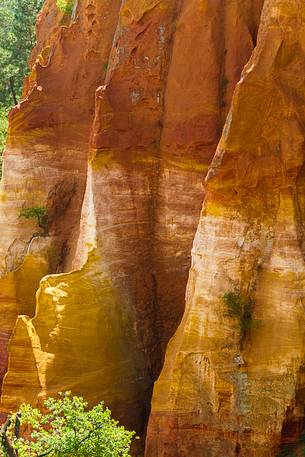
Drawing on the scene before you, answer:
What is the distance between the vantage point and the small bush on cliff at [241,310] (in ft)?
44.3

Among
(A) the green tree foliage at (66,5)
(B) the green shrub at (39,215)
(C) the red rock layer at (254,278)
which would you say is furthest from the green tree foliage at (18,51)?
(C) the red rock layer at (254,278)

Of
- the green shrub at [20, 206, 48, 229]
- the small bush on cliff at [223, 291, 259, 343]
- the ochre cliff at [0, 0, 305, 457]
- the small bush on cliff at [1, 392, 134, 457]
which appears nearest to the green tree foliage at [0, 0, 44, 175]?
the ochre cliff at [0, 0, 305, 457]

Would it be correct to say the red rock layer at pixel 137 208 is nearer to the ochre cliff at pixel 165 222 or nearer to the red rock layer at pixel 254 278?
the ochre cliff at pixel 165 222

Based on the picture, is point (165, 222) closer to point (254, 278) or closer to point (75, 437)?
point (254, 278)

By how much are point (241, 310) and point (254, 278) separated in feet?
2.20

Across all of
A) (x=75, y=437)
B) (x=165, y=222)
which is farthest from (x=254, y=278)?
(x=75, y=437)

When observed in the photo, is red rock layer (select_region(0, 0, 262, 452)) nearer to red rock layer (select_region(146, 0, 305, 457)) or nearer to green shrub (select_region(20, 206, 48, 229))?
red rock layer (select_region(146, 0, 305, 457))

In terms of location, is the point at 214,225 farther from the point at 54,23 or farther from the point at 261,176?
the point at 54,23

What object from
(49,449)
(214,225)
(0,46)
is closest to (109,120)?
(214,225)

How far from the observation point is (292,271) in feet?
43.3

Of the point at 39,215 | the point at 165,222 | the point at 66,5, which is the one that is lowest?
the point at 165,222

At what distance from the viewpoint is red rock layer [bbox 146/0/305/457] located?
13125mm

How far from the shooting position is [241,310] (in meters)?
13.5

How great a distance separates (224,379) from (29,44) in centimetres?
3066
